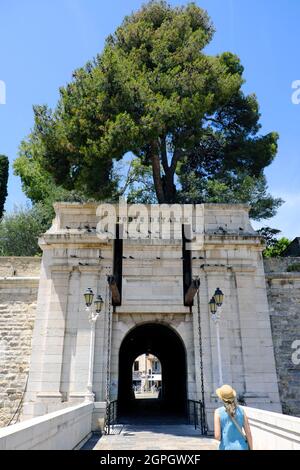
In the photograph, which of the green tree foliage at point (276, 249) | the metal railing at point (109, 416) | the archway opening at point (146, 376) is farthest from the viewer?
the archway opening at point (146, 376)

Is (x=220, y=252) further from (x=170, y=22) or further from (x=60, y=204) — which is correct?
(x=170, y=22)

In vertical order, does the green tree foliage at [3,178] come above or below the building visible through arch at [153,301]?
above

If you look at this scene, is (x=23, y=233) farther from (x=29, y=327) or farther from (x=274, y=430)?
(x=274, y=430)

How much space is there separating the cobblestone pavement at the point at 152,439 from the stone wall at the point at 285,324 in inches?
139

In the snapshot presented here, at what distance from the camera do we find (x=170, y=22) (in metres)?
16.8

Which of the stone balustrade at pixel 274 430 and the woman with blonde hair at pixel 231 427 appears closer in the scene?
the woman with blonde hair at pixel 231 427

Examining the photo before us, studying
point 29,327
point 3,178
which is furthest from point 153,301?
point 3,178

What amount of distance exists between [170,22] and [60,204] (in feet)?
32.9

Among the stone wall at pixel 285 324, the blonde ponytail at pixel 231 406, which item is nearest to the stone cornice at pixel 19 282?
the stone wall at pixel 285 324

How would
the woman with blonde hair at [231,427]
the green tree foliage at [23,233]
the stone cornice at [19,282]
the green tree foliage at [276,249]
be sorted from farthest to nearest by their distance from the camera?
the green tree foliage at [23,233] → the green tree foliage at [276,249] → the stone cornice at [19,282] → the woman with blonde hair at [231,427]

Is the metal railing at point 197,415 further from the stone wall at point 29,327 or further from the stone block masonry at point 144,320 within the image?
the stone wall at point 29,327

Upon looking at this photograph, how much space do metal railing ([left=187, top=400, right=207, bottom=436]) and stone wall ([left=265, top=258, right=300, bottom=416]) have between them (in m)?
2.92

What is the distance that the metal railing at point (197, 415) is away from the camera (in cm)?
968
